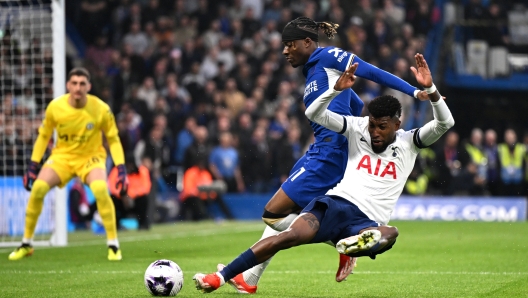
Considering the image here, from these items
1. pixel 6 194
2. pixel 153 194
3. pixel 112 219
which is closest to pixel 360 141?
pixel 112 219

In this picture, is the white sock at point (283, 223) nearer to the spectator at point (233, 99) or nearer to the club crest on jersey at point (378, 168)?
the club crest on jersey at point (378, 168)

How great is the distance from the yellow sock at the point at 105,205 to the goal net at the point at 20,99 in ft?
9.45

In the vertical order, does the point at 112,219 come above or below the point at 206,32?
below

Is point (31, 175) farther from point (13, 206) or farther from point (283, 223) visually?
point (283, 223)

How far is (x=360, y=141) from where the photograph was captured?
6996mm

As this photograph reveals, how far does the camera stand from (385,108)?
268 inches

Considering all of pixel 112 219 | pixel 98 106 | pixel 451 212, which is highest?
pixel 98 106

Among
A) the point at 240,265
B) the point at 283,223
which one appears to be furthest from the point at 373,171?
the point at 240,265

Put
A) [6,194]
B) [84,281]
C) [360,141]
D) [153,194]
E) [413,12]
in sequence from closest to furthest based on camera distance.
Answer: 1. [360,141]
2. [84,281]
3. [6,194]
4. [153,194]
5. [413,12]

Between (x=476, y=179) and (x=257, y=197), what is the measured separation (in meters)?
4.78

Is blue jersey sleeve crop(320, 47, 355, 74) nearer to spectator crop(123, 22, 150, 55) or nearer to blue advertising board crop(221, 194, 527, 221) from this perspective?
blue advertising board crop(221, 194, 527, 221)

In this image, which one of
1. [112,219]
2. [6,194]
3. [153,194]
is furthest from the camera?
Answer: [153,194]

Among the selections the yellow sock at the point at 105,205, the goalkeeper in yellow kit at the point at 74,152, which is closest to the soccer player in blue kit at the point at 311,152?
the yellow sock at the point at 105,205

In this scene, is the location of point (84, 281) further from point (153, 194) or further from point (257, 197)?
point (257, 197)
